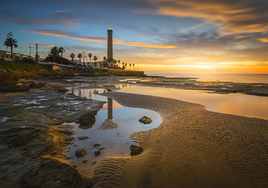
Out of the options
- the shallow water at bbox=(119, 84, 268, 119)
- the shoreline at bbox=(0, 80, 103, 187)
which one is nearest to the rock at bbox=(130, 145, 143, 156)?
the shoreline at bbox=(0, 80, 103, 187)

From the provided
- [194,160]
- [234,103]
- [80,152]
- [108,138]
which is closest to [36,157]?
[80,152]

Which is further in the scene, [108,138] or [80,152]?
[108,138]

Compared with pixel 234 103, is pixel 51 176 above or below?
below

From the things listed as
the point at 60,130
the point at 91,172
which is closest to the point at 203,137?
the point at 91,172

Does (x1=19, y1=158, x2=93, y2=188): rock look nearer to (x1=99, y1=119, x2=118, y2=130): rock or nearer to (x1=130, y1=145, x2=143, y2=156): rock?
(x1=130, y1=145, x2=143, y2=156): rock

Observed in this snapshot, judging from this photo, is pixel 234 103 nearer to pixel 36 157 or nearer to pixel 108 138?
pixel 108 138

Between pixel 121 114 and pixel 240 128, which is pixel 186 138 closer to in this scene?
pixel 240 128

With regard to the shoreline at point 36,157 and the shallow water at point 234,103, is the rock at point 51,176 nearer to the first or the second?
the shoreline at point 36,157

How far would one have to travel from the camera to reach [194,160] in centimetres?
514

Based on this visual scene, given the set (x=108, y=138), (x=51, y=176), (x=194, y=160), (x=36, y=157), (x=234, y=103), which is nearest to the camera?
(x=51, y=176)

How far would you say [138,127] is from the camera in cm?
832

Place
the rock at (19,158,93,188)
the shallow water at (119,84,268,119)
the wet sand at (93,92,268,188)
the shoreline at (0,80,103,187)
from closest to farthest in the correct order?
1. the rock at (19,158,93,188)
2. the shoreline at (0,80,103,187)
3. the wet sand at (93,92,268,188)
4. the shallow water at (119,84,268,119)

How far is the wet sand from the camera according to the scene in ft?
13.6

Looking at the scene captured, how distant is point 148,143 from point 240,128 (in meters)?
5.39
